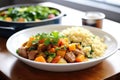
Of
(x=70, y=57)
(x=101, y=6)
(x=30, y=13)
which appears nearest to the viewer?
(x=70, y=57)

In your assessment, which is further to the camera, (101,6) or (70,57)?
(101,6)

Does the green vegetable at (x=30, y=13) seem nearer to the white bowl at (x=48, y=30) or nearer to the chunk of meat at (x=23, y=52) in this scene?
the white bowl at (x=48, y=30)

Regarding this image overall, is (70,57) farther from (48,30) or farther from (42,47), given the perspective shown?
(48,30)

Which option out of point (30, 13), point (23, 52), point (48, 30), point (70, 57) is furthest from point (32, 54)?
point (30, 13)

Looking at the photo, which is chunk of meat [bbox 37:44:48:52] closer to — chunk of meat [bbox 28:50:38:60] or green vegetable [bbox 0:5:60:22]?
chunk of meat [bbox 28:50:38:60]

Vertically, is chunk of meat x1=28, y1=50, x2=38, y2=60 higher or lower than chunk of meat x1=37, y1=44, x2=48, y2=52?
lower

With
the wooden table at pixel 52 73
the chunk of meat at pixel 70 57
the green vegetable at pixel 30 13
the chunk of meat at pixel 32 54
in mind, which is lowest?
the wooden table at pixel 52 73

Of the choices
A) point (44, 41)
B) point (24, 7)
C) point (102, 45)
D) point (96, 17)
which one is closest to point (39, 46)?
point (44, 41)

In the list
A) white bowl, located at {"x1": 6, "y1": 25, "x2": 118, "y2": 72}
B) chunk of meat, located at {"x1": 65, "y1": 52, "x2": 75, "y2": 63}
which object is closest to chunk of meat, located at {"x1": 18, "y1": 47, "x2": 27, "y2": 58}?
white bowl, located at {"x1": 6, "y1": 25, "x2": 118, "y2": 72}

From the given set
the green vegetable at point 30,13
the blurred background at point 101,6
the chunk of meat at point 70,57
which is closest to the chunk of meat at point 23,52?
the chunk of meat at point 70,57
